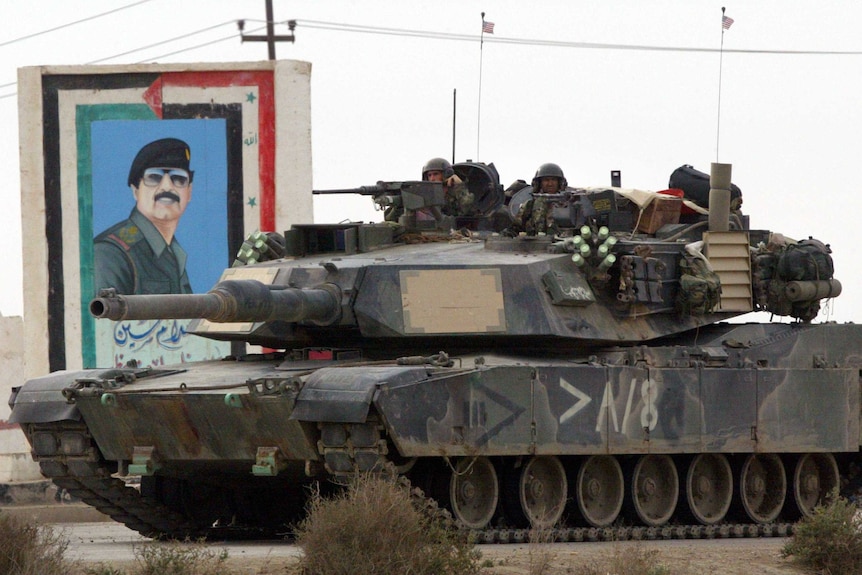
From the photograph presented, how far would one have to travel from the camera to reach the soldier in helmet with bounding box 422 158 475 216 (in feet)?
67.2

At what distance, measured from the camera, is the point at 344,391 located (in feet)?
51.7

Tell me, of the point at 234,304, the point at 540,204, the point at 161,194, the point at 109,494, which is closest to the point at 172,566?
the point at 234,304

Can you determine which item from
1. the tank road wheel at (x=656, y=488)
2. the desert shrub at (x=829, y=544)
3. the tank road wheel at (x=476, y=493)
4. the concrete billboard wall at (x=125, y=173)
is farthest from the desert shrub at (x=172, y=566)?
the concrete billboard wall at (x=125, y=173)

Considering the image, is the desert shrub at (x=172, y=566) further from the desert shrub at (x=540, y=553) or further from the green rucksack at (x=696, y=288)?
the green rucksack at (x=696, y=288)

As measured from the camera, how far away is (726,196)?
20.8 meters

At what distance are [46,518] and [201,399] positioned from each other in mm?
8162

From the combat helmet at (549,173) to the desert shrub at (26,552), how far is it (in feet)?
27.8

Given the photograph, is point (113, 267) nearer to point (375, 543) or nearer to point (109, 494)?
point (109, 494)

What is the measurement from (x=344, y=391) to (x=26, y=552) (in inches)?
141

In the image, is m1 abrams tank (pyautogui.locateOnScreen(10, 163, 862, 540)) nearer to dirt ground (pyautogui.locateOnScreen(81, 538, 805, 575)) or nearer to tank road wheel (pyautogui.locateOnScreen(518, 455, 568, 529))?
tank road wheel (pyautogui.locateOnScreen(518, 455, 568, 529))

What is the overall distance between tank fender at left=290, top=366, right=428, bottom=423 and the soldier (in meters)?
10.7

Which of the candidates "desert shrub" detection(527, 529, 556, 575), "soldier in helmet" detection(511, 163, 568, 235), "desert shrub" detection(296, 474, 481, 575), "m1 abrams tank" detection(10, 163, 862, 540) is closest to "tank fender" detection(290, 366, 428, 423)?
"m1 abrams tank" detection(10, 163, 862, 540)

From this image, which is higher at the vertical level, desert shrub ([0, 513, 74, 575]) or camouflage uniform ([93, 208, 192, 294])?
camouflage uniform ([93, 208, 192, 294])

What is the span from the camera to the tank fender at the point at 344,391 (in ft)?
51.1
